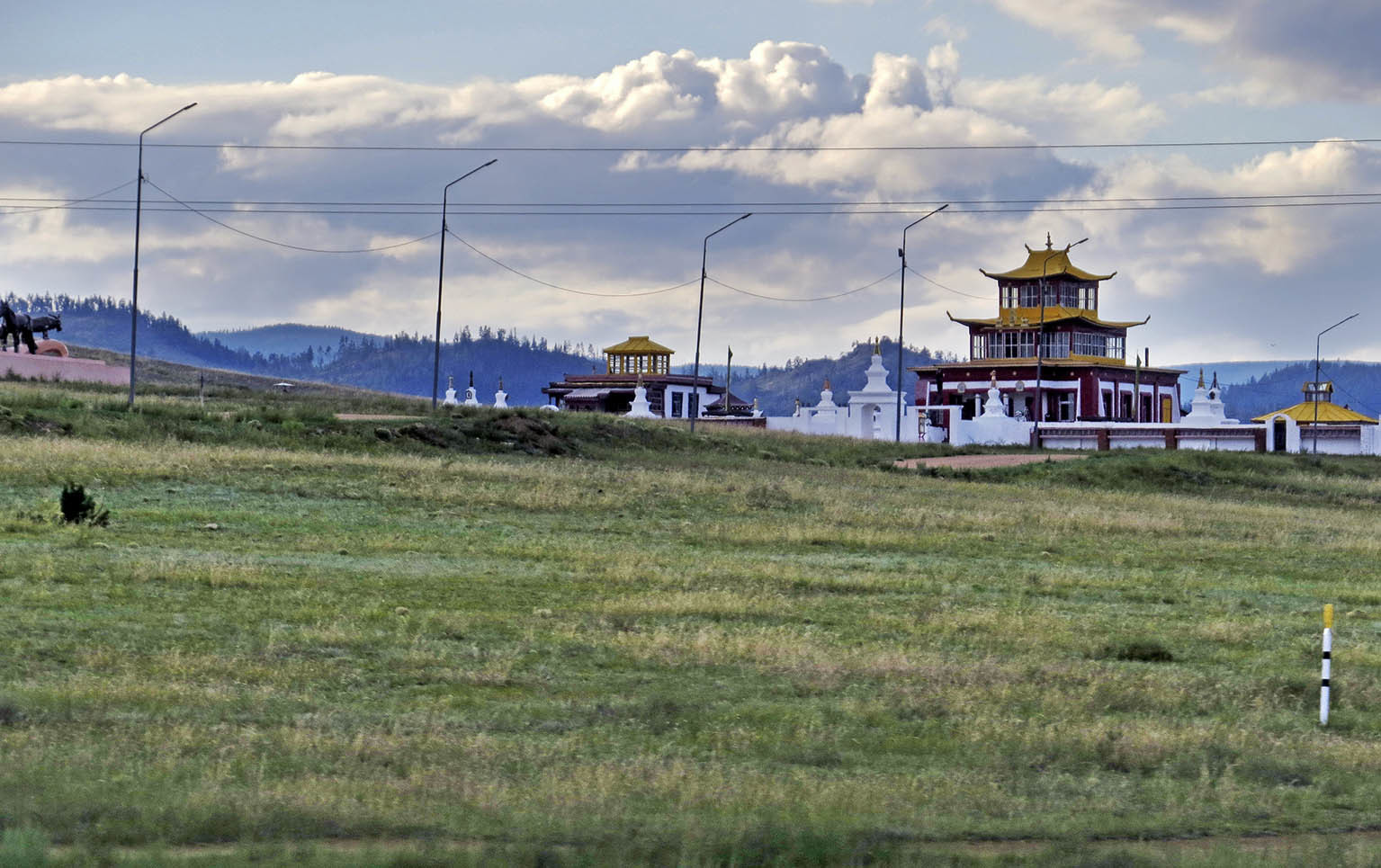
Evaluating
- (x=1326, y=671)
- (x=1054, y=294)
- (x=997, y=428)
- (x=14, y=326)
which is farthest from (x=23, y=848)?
(x=1054, y=294)

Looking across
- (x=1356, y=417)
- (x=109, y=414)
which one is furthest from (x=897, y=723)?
(x=1356, y=417)

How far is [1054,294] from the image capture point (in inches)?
4301

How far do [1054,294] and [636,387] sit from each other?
3265cm

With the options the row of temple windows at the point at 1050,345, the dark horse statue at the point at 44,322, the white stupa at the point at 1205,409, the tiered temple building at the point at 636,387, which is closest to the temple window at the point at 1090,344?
the row of temple windows at the point at 1050,345

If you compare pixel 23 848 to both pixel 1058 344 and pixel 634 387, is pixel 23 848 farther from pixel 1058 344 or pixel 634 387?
pixel 634 387

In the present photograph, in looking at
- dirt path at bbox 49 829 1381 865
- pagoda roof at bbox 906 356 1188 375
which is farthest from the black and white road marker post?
pagoda roof at bbox 906 356 1188 375

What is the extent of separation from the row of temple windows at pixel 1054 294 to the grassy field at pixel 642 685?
244 feet

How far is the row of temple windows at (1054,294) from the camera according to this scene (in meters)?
109

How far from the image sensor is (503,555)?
26719 millimetres

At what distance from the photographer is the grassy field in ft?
32.9

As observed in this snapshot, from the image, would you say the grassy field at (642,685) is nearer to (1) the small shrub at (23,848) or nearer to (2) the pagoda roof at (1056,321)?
(1) the small shrub at (23,848)

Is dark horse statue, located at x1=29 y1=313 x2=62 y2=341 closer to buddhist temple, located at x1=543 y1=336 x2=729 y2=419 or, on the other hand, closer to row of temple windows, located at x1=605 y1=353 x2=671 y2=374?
buddhist temple, located at x1=543 y1=336 x2=729 y2=419

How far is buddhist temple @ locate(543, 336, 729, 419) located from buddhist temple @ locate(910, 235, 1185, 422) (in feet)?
75.1

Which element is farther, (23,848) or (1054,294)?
(1054,294)
